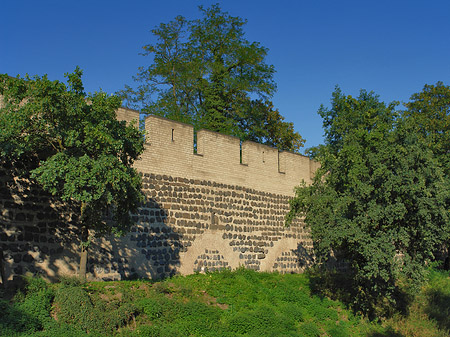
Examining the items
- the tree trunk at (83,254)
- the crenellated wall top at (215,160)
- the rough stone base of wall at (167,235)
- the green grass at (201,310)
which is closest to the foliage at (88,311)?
the green grass at (201,310)

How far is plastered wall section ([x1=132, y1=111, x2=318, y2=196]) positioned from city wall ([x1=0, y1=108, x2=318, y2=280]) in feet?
0.11

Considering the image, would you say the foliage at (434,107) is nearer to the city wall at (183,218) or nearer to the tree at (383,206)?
the city wall at (183,218)

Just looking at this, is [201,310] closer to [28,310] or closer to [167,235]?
[167,235]

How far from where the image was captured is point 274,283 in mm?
14703

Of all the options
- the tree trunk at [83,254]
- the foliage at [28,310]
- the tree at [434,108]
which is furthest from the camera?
the tree at [434,108]

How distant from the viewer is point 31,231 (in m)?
11.0

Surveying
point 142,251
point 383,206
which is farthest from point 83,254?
point 383,206

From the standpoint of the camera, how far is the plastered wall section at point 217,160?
14.2 metres

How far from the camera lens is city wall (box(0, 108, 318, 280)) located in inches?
436

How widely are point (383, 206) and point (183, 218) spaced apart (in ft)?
19.6

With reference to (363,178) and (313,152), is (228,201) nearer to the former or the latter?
(363,178)

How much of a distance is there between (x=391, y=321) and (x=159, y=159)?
875cm

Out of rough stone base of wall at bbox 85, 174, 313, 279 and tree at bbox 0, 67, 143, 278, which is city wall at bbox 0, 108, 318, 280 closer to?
rough stone base of wall at bbox 85, 174, 313, 279

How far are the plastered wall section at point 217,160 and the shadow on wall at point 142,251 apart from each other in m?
1.45
